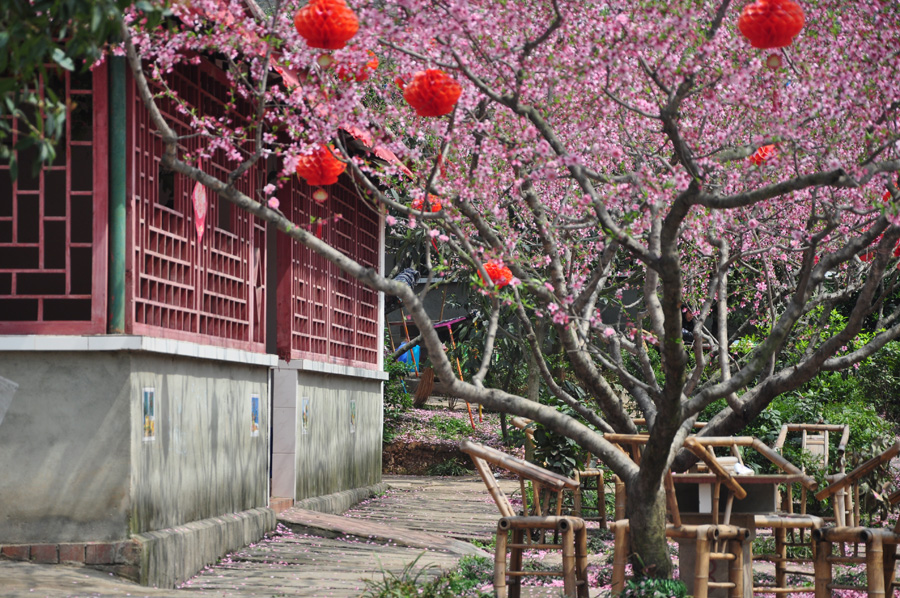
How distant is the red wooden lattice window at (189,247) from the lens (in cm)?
757

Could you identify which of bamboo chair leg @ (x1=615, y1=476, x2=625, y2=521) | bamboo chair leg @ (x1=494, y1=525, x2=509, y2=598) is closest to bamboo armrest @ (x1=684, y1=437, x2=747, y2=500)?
bamboo chair leg @ (x1=494, y1=525, x2=509, y2=598)

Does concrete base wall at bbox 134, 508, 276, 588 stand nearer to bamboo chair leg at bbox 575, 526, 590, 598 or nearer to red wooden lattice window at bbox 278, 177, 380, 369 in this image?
red wooden lattice window at bbox 278, 177, 380, 369

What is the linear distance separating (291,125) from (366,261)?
752 centimetres

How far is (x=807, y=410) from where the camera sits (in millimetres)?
11719

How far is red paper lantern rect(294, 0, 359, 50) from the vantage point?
16.9 feet

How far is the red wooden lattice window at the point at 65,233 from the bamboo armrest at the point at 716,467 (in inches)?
153

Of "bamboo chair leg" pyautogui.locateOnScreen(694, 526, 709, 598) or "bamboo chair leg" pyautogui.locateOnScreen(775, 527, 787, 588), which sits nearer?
"bamboo chair leg" pyautogui.locateOnScreen(694, 526, 709, 598)

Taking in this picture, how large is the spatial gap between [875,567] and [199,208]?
18.5 feet

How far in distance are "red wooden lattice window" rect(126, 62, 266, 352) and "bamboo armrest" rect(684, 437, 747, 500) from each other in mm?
3776

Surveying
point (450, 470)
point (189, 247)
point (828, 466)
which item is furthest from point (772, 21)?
point (450, 470)

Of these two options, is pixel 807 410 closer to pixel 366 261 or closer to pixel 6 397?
pixel 366 261

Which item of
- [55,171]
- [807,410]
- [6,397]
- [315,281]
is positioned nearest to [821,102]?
[55,171]

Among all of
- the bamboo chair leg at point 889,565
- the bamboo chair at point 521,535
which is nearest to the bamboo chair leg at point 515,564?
the bamboo chair at point 521,535

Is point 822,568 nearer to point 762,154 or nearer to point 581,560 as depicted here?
point 581,560
